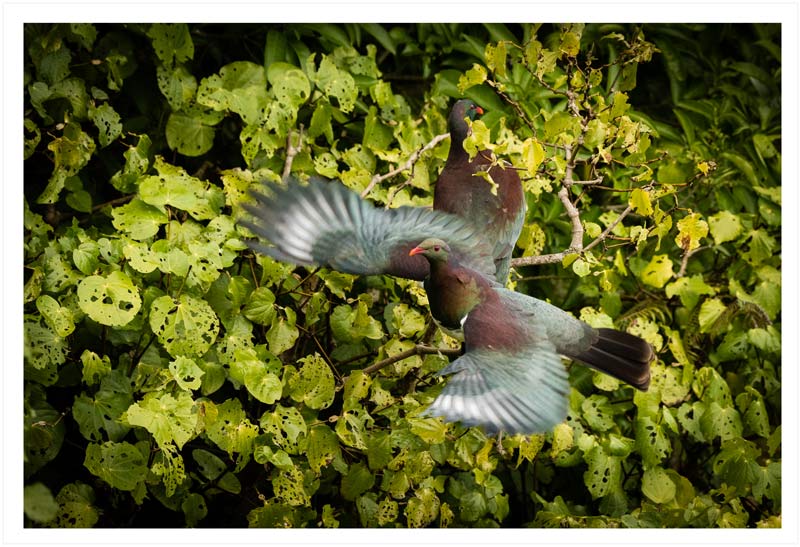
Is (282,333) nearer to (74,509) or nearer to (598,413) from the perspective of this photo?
(74,509)

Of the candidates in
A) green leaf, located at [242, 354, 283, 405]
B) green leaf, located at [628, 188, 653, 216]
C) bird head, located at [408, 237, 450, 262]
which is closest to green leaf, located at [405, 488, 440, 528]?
green leaf, located at [242, 354, 283, 405]

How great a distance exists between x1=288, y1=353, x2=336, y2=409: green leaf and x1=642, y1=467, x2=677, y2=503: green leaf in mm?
974

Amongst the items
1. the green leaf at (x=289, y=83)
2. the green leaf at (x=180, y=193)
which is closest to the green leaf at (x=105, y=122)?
the green leaf at (x=180, y=193)

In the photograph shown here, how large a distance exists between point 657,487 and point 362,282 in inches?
39.9

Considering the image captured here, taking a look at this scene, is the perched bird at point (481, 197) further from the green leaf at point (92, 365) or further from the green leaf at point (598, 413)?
the green leaf at point (92, 365)

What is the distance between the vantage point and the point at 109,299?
2154 millimetres

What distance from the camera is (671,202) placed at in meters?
2.99

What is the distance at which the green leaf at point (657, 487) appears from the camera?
2.68 m

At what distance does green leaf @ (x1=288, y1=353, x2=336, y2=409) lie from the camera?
231cm

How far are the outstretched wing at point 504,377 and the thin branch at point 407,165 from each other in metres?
0.64

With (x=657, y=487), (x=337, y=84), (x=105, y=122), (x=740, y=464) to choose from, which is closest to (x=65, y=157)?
(x=105, y=122)

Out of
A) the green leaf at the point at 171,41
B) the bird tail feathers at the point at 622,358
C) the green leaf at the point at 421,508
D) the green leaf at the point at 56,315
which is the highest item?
the green leaf at the point at 171,41

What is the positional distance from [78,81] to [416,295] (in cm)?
103

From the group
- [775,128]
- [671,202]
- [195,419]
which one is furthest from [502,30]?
[195,419]
